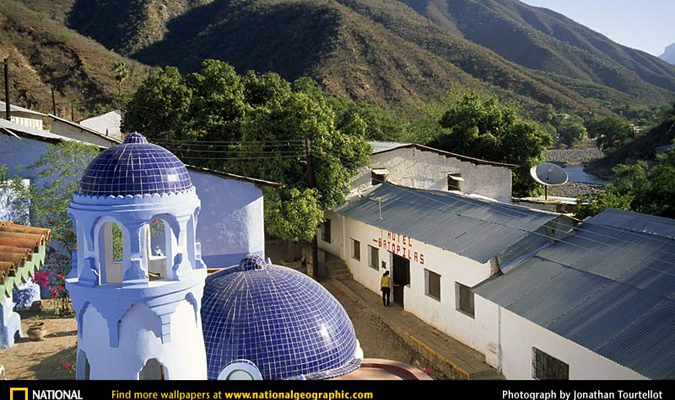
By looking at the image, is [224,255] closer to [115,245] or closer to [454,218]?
[115,245]

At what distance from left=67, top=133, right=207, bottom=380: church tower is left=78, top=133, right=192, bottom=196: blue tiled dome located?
0.5 inches

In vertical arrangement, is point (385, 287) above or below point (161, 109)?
below

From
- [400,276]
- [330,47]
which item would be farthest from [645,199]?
[330,47]

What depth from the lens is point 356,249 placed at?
2614 cm

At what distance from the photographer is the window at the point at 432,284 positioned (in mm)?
20067

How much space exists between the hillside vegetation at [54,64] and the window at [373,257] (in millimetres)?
44139

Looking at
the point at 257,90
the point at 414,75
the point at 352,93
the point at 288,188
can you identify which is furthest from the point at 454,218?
the point at 414,75

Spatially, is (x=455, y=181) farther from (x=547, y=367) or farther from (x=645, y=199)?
(x=547, y=367)

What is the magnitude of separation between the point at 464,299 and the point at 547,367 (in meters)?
4.55

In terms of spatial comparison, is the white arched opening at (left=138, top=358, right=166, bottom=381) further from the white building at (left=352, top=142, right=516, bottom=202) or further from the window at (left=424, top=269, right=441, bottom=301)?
the white building at (left=352, top=142, right=516, bottom=202)

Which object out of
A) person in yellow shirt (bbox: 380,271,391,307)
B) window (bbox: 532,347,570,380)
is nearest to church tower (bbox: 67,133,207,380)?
window (bbox: 532,347,570,380)

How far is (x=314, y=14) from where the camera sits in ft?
287
